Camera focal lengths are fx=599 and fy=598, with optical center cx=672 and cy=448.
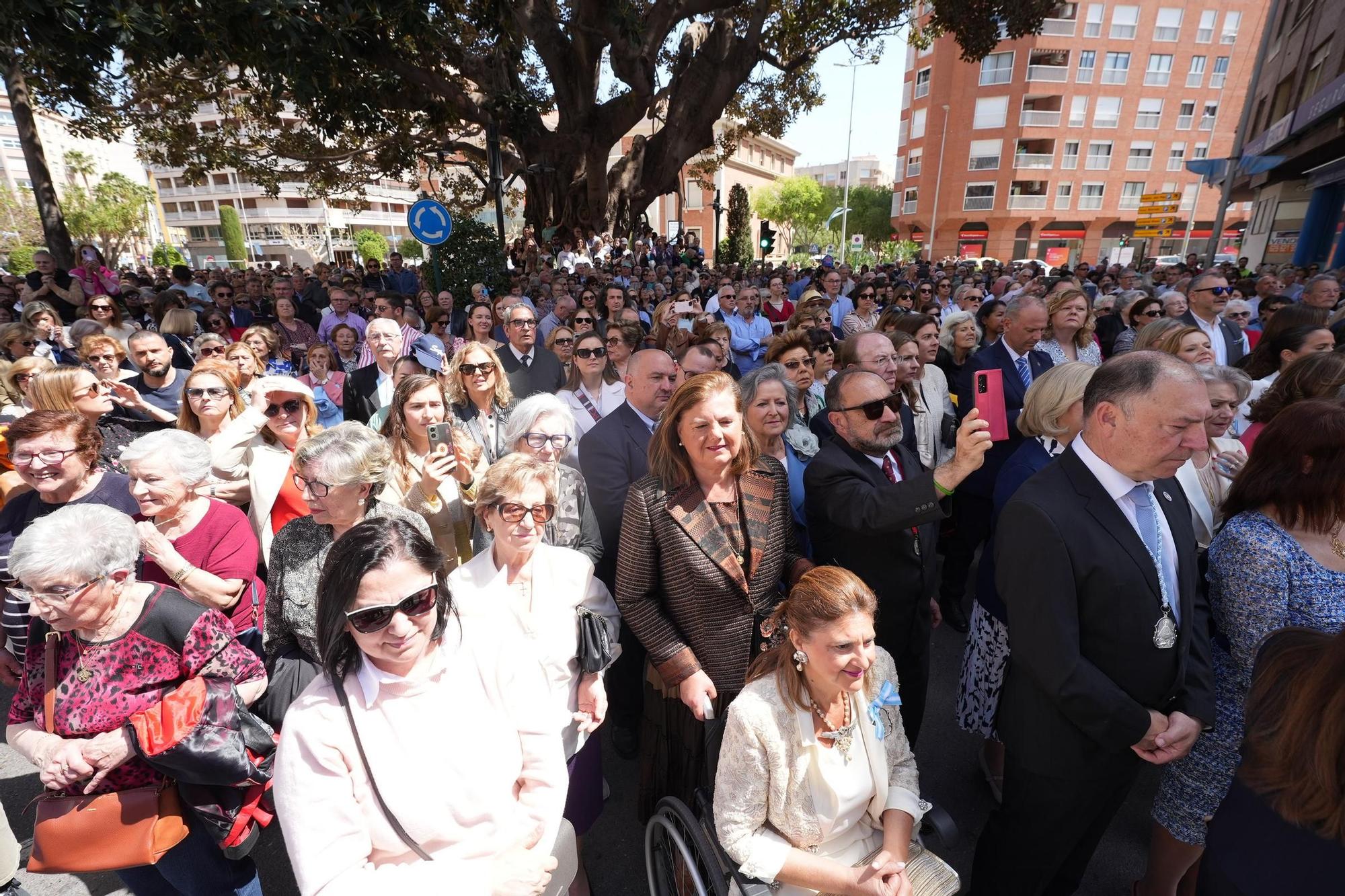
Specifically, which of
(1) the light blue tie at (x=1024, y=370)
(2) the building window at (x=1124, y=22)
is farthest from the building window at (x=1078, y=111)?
(1) the light blue tie at (x=1024, y=370)

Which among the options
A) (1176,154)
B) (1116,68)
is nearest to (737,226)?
(1116,68)

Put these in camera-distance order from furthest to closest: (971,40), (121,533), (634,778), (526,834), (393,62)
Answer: (971,40), (393,62), (634,778), (121,533), (526,834)

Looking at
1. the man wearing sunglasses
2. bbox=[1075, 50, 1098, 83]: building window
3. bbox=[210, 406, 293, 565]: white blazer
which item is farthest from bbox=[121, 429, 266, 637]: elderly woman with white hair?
bbox=[1075, 50, 1098, 83]: building window

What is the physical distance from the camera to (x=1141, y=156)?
37.9 meters

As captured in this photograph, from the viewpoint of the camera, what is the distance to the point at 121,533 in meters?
1.90

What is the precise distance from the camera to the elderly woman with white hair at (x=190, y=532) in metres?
2.34

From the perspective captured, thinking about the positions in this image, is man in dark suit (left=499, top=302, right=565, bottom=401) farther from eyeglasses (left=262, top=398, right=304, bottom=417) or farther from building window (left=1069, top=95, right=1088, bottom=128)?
building window (left=1069, top=95, right=1088, bottom=128)

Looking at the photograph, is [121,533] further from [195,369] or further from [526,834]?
[195,369]

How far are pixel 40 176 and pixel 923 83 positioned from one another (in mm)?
46186

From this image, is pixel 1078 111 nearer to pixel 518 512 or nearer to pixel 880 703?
pixel 880 703

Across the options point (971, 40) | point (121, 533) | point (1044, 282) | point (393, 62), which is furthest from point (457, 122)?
point (121, 533)

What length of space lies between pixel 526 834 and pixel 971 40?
17.1 metres

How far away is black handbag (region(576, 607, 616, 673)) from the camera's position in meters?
2.30

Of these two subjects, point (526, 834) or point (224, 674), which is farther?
point (224, 674)
